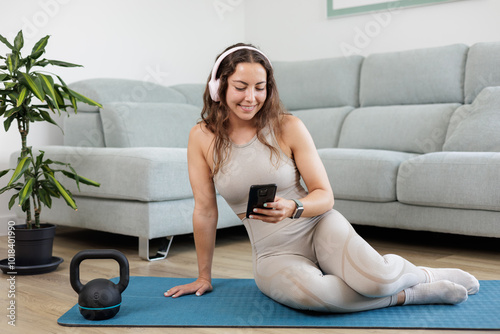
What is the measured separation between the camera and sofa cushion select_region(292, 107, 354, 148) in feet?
12.4

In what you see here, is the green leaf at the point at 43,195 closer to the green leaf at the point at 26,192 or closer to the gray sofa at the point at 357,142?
the green leaf at the point at 26,192

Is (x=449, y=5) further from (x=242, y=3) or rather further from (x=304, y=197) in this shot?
(x=304, y=197)

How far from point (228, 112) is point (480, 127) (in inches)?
68.6

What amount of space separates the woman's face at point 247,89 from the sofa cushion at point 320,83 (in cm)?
219

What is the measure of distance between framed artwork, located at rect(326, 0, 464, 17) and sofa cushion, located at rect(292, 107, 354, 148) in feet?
2.61

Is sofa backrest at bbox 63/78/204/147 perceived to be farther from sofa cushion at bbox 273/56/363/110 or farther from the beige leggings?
the beige leggings

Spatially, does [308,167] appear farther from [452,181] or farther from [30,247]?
[30,247]

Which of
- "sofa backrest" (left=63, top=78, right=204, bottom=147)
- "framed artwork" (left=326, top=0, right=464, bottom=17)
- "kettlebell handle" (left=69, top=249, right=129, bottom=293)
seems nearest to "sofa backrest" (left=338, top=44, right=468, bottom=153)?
"framed artwork" (left=326, top=0, right=464, bottom=17)

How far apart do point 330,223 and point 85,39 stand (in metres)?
2.59

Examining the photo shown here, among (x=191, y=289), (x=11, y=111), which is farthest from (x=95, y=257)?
(x=11, y=111)

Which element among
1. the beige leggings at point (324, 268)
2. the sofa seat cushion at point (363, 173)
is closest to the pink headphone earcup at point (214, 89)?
the beige leggings at point (324, 268)

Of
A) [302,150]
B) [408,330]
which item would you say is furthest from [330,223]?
[408,330]

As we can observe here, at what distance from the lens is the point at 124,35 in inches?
158

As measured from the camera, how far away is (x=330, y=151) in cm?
322
